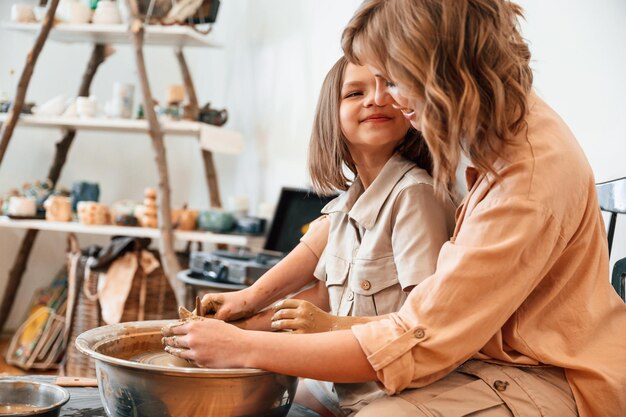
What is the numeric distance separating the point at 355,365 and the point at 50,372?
2701 mm

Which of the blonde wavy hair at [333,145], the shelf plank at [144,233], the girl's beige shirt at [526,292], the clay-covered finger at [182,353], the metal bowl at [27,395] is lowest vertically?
the shelf plank at [144,233]

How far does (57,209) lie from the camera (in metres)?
3.46

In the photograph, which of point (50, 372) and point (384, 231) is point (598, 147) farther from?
point (50, 372)

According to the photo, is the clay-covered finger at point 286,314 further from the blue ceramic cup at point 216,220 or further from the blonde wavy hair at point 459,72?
the blue ceramic cup at point 216,220

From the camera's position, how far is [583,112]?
1.87 meters

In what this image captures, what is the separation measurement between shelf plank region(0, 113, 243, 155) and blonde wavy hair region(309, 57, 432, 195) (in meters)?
1.73

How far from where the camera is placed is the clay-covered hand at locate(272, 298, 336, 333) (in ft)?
4.11

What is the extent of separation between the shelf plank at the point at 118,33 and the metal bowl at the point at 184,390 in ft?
7.52

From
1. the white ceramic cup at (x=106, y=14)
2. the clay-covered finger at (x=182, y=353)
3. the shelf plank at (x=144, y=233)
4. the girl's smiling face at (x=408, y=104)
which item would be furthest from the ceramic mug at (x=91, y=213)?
the girl's smiling face at (x=408, y=104)

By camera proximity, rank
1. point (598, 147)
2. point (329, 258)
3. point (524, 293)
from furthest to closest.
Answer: point (598, 147) < point (329, 258) < point (524, 293)

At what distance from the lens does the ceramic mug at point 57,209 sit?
3.46 m

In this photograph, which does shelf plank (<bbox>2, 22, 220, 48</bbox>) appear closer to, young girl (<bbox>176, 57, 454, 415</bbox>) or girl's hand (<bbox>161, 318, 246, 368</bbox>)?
young girl (<bbox>176, 57, 454, 415</bbox>)

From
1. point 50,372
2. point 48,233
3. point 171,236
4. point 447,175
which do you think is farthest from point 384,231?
point 48,233

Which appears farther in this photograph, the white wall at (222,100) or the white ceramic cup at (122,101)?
the white wall at (222,100)
